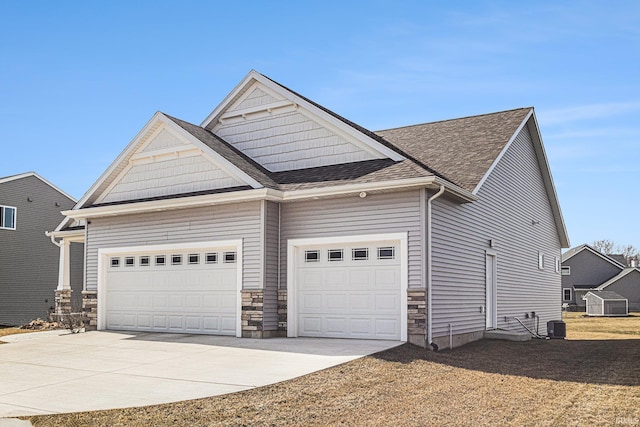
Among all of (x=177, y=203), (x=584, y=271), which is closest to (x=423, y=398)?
(x=177, y=203)

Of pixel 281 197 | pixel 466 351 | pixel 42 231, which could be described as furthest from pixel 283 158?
pixel 42 231

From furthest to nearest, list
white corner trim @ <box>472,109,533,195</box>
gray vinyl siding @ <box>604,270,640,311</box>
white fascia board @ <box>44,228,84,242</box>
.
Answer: gray vinyl siding @ <box>604,270,640,311</box>
white fascia board @ <box>44,228,84,242</box>
white corner trim @ <box>472,109,533,195</box>

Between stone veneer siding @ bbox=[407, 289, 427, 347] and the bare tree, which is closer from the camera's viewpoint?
stone veneer siding @ bbox=[407, 289, 427, 347]

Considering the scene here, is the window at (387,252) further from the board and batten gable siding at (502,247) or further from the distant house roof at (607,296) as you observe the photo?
the distant house roof at (607,296)

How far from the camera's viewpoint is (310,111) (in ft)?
57.4

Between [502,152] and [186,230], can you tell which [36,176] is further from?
[502,152]

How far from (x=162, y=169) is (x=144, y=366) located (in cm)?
750

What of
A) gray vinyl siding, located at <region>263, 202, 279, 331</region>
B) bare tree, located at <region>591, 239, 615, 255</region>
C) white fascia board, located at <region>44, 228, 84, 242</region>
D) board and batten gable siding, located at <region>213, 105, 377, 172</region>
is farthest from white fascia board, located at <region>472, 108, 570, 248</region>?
bare tree, located at <region>591, 239, 615, 255</region>

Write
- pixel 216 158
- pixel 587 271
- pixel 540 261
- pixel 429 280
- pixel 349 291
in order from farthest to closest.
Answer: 1. pixel 587 271
2. pixel 540 261
3. pixel 216 158
4. pixel 349 291
5. pixel 429 280

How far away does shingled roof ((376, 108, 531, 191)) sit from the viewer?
17.7m

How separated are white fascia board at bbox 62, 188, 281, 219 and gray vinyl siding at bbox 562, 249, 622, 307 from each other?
43.5 m

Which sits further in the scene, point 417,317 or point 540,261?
point 540,261

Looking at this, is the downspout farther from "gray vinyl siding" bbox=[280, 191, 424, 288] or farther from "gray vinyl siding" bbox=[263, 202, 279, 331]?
"gray vinyl siding" bbox=[263, 202, 279, 331]

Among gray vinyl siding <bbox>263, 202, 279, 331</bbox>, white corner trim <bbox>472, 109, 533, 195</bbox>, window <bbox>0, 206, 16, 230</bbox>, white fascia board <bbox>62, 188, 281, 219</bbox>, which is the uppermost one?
white corner trim <bbox>472, 109, 533, 195</bbox>
